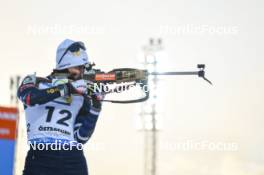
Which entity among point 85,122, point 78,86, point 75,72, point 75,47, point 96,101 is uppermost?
point 75,47

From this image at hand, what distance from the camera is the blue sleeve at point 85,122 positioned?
17.4ft

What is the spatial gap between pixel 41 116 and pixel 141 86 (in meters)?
1.52

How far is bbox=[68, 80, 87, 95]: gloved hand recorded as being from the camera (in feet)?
17.0

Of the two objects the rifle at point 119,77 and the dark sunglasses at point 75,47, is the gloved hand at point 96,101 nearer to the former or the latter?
the rifle at point 119,77

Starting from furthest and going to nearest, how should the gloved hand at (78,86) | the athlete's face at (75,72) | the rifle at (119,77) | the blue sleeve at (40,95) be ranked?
the rifle at (119,77), the athlete's face at (75,72), the gloved hand at (78,86), the blue sleeve at (40,95)

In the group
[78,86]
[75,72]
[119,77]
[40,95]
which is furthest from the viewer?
[119,77]

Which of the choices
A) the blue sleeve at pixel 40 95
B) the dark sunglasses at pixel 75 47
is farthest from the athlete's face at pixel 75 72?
the blue sleeve at pixel 40 95

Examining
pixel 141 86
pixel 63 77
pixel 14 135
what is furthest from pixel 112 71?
pixel 14 135

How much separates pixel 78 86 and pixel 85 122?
35 cm

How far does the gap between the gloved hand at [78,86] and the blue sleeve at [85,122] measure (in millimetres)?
189

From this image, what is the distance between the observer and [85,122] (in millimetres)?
5309

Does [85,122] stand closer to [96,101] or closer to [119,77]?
[96,101]

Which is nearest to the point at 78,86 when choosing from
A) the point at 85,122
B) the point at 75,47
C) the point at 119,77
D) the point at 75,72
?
the point at 75,72

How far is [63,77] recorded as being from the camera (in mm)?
5336
